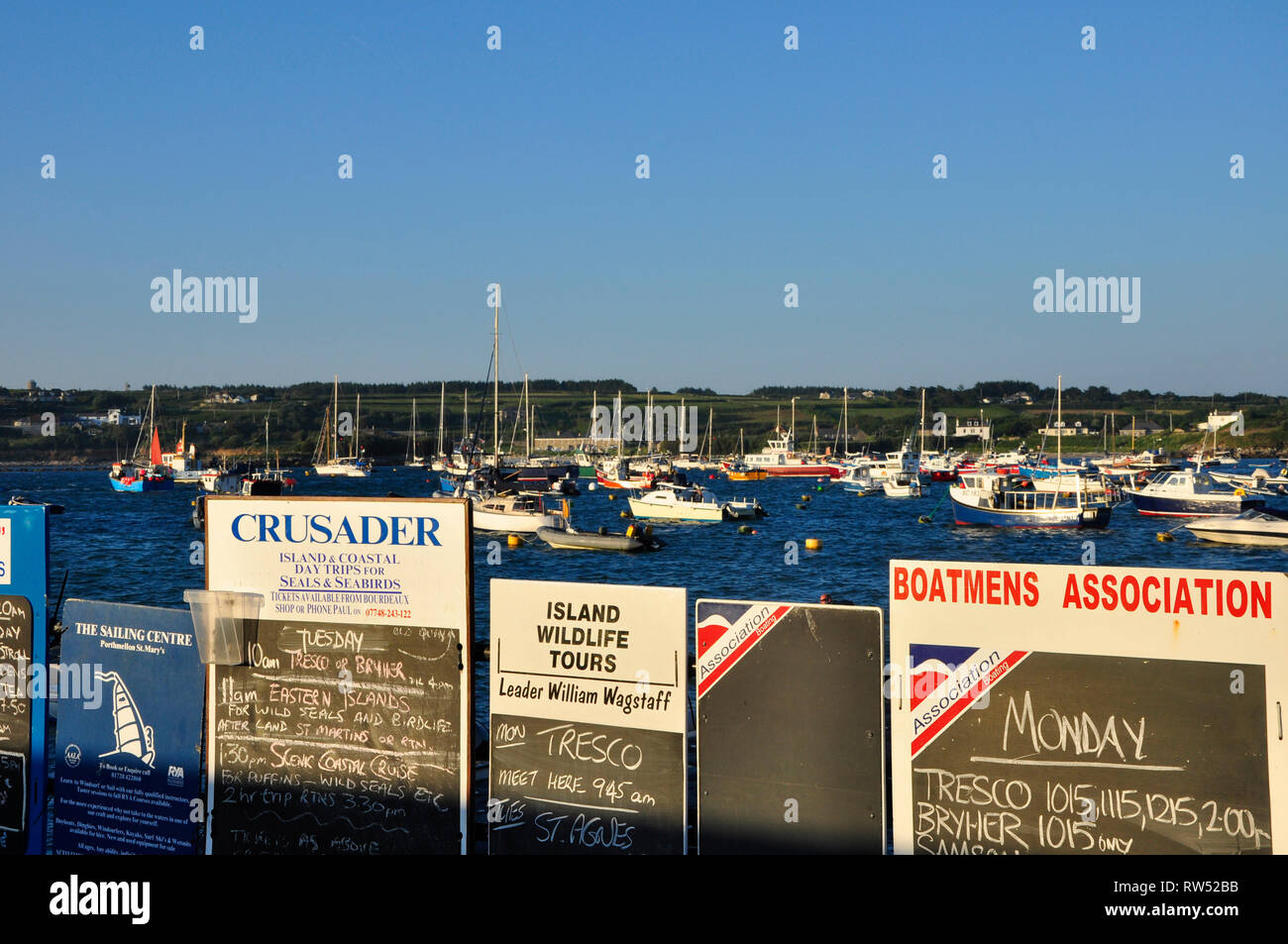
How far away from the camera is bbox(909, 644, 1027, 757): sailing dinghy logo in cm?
668

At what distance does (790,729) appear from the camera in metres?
7.00

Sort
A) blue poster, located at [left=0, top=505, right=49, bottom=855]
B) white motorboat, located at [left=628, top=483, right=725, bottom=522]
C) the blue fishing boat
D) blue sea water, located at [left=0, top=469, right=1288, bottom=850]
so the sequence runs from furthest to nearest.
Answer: white motorboat, located at [left=628, top=483, right=725, bottom=522] → the blue fishing boat → blue sea water, located at [left=0, top=469, right=1288, bottom=850] → blue poster, located at [left=0, top=505, right=49, bottom=855]

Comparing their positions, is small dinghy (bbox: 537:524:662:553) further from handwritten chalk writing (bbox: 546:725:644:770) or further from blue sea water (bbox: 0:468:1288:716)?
handwritten chalk writing (bbox: 546:725:644:770)

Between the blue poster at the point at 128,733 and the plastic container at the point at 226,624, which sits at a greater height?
the plastic container at the point at 226,624

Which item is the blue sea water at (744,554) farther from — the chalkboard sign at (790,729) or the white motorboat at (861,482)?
the white motorboat at (861,482)

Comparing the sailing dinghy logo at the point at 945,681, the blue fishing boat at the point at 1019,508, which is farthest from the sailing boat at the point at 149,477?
the sailing dinghy logo at the point at 945,681

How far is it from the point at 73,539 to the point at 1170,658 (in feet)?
266

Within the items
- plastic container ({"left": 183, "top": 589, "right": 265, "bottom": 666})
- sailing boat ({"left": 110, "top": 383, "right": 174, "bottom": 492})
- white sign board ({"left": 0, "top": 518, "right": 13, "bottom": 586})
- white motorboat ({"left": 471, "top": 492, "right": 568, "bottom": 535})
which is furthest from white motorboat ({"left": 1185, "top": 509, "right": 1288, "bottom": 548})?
sailing boat ({"left": 110, "top": 383, "right": 174, "bottom": 492})

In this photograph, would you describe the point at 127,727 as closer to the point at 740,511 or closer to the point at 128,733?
the point at 128,733

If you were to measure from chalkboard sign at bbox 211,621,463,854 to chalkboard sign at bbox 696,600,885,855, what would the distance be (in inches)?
72.5

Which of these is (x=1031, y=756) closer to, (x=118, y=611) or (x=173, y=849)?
(x=173, y=849)

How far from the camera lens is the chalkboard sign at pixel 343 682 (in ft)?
25.3

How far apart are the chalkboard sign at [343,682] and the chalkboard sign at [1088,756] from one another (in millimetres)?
3173
